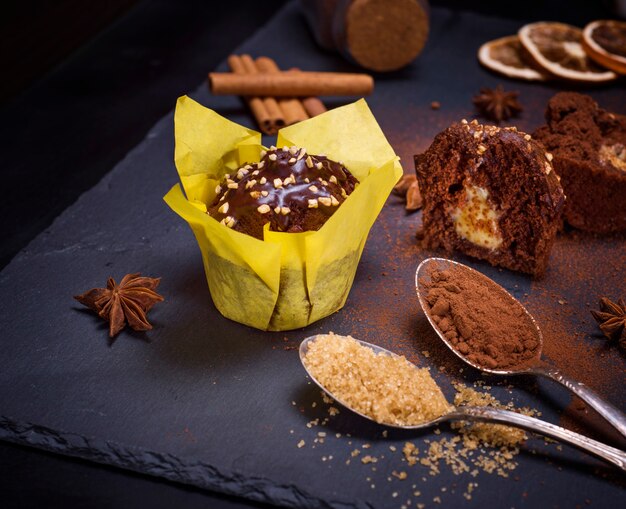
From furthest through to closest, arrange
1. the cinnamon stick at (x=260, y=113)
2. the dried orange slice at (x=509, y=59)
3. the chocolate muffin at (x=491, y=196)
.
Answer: the dried orange slice at (x=509, y=59) → the cinnamon stick at (x=260, y=113) → the chocolate muffin at (x=491, y=196)

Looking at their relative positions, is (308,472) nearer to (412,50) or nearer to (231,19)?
(412,50)

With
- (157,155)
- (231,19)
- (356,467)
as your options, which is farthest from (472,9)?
(356,467)

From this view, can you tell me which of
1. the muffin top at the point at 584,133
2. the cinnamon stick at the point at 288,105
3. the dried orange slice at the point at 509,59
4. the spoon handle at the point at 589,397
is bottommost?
the dried orange slice at the point at 509,59

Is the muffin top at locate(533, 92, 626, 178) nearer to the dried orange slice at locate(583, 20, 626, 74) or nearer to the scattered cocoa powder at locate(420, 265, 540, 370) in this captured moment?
the scattered cocoa powder at locate(420, 265, 540, 370)

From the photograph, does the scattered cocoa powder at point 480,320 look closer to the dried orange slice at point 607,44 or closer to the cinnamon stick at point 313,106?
the cinnamon stick at point 313,106

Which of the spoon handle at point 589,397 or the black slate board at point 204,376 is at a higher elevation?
the black slate board at point 204,376

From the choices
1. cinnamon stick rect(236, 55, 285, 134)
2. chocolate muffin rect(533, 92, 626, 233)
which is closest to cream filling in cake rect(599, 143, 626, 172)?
chocolate muffin rect(533, 92, 626, 233)

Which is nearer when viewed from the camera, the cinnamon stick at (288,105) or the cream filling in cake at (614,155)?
the cream filling in cake at (614,155)

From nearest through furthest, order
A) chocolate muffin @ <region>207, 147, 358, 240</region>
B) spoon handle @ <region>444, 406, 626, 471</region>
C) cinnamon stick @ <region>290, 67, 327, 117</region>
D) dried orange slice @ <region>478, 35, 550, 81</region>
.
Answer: spoon handle @ <region>444, 406, 626, 471</region>
chocolate muffin @ <region>207, 147, 358, 240</region>
cinnamon stick @ <region>290, 67, 327, 117</region>
dried orange slice @ <region>478, 35, 550, 81</region>

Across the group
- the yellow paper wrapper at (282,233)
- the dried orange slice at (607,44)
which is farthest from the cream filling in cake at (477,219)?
the dried orange slice at (607,44)
